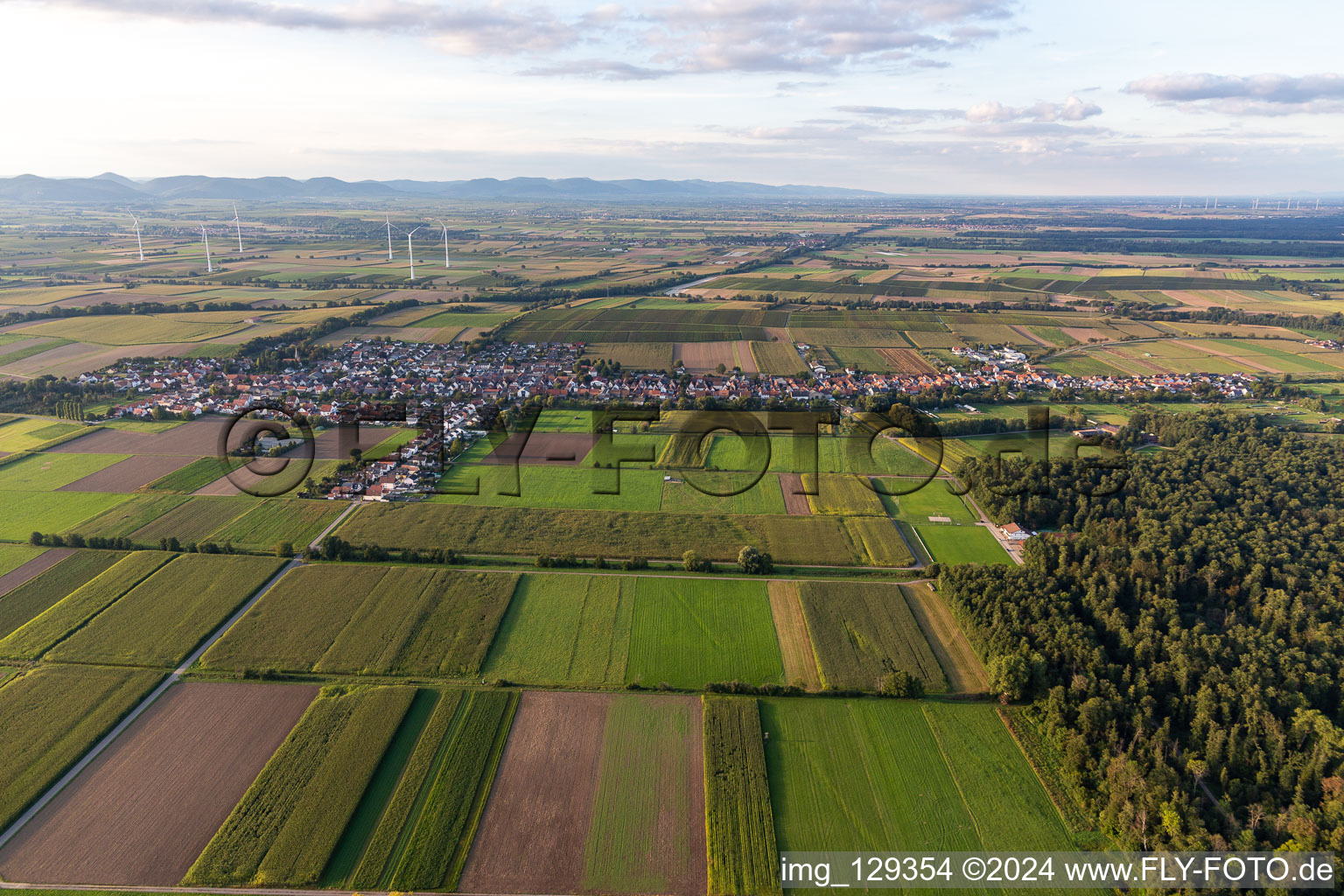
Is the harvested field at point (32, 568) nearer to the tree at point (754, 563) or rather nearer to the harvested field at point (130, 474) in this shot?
the harvested field at point (130, 474)

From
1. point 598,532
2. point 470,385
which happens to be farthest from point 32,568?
point 470,385

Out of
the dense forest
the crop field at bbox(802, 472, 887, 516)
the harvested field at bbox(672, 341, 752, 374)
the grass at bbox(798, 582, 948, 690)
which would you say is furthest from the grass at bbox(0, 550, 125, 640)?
the harvested field at bbox(672, 341, 752, 374)

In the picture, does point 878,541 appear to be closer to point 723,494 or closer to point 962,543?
point 962,543

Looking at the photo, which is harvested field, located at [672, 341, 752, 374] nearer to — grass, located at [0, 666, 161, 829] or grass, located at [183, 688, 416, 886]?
grass, located at [183, 688, 416, 886]

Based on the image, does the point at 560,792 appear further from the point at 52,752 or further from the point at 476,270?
the point at 476,270

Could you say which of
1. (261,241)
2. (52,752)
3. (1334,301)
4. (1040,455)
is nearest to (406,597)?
(52,752)
